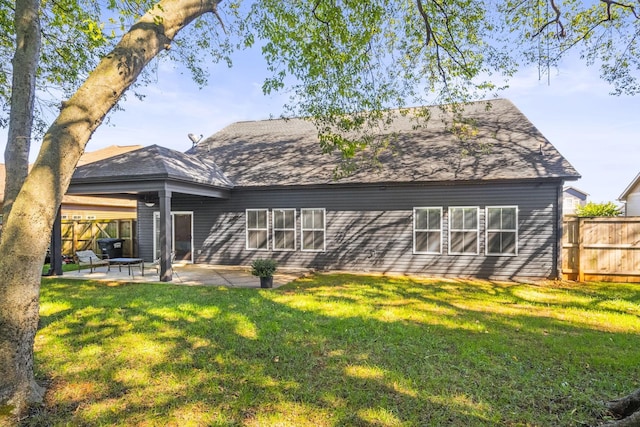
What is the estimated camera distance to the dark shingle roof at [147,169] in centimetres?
903

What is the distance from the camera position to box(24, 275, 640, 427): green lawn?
297 cm

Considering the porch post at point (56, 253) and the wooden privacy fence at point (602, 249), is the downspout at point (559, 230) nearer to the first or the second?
the wooden privacy fence at point (602, 249)

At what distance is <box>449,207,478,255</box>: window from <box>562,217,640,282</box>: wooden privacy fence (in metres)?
2.26

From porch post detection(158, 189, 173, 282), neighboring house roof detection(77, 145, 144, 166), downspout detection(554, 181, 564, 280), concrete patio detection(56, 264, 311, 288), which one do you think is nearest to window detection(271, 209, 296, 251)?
concrete patio detection(56, 264, 311, 288)

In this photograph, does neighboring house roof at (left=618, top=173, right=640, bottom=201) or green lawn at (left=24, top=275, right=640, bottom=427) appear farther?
neighboring house roof at (left=618, top=173, right=640, bottom=201)

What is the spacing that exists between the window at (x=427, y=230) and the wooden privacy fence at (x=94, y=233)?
10957 millimetres

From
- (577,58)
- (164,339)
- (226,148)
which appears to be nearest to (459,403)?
(164,339)

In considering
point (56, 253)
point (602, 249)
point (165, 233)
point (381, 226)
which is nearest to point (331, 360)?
point (165, 233)

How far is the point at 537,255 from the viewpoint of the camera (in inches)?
383

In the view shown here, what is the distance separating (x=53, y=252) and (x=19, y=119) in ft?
23.8

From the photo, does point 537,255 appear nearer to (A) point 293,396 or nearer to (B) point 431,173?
(B) point 431,173

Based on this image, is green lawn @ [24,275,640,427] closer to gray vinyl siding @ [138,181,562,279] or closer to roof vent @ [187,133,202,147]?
gray vinyl siding @ [138,181,562,279]

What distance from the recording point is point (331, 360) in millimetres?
4012

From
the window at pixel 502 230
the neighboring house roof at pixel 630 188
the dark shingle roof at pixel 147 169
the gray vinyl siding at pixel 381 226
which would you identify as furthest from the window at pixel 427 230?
the neighboring house roof at pixel 630 188
